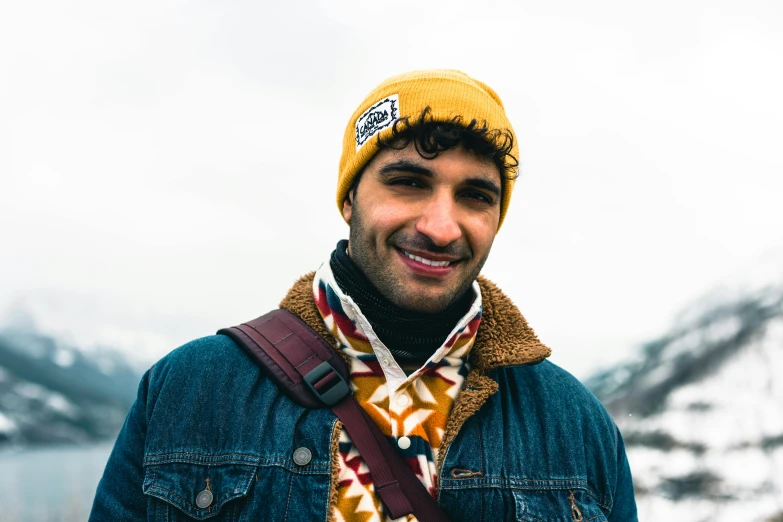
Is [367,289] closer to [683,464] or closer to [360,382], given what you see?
[360,382]

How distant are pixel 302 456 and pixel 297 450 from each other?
0.03 m

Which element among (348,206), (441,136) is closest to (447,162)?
(441,136)

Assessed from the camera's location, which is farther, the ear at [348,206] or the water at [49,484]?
the water at [49,484]

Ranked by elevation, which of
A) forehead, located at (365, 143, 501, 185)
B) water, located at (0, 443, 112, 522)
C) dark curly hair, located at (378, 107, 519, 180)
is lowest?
forehead, located at (365, 143, 501, 185)

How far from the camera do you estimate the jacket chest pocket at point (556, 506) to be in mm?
2338

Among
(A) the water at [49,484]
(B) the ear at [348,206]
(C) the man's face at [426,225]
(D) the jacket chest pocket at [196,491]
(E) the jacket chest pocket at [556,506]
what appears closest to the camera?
(D) the jacket chest pocket at [196,491]

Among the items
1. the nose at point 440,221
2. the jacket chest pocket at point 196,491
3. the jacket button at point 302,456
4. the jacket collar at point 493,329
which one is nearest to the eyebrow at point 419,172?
the nose at point 440,221

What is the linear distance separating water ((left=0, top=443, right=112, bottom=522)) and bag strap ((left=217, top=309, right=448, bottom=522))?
13717mm

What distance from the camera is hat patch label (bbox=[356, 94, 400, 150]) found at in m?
2.61

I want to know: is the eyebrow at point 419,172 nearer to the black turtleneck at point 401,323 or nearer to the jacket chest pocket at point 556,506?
the black turtleneck at point 401,323

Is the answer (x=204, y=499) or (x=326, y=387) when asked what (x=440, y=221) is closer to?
(x=326, y=387)

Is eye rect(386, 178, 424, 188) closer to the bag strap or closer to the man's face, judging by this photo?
the man's face

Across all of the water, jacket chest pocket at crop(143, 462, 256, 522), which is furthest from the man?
the water

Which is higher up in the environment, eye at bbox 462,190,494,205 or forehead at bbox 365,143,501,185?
forehead at bbox 365,143,501,185
